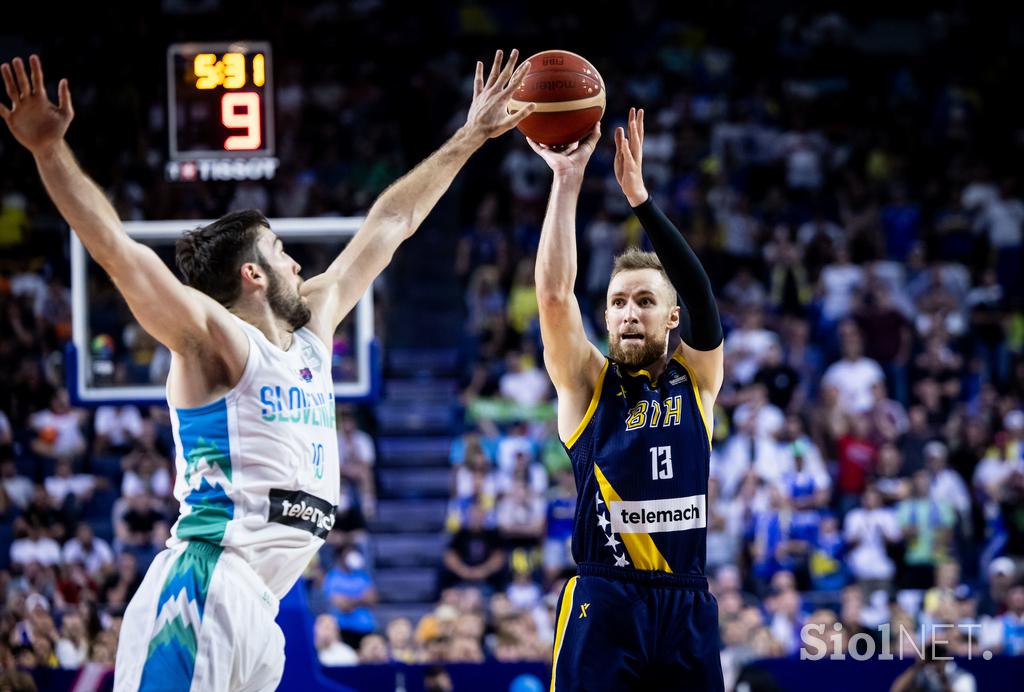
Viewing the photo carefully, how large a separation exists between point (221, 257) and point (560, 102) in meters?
1.72

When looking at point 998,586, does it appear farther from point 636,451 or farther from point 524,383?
point 636,451

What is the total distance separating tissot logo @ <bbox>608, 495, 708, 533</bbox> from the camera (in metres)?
4.85

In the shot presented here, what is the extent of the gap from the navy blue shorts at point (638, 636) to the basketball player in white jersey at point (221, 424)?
3.37ft

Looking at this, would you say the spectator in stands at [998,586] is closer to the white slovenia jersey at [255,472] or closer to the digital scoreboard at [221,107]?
the digital scoreboard at [221,107]

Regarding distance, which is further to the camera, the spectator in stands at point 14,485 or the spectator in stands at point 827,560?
the spectator in stands at point 14,485

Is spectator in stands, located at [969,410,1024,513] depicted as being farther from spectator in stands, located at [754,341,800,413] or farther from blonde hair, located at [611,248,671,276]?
blonde hair, located at [611,248,671,276]

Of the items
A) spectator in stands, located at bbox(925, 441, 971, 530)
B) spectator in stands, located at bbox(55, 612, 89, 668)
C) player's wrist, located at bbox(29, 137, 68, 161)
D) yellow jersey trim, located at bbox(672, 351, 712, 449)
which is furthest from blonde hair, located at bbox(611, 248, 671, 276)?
spectator in stands, located at bbox(925, 441, 971, 530)

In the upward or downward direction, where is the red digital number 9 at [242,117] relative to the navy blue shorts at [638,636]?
upward

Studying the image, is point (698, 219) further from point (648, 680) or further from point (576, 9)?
point (648, 680)

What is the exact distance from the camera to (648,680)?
469 cm

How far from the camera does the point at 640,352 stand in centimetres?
514

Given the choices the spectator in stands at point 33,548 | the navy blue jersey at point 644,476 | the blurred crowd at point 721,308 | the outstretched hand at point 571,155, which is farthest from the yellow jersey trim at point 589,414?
the spectator in stands at point 33,548

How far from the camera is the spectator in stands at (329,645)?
405 inches

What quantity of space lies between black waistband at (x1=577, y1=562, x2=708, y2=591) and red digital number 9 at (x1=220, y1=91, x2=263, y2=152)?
13.8ft
